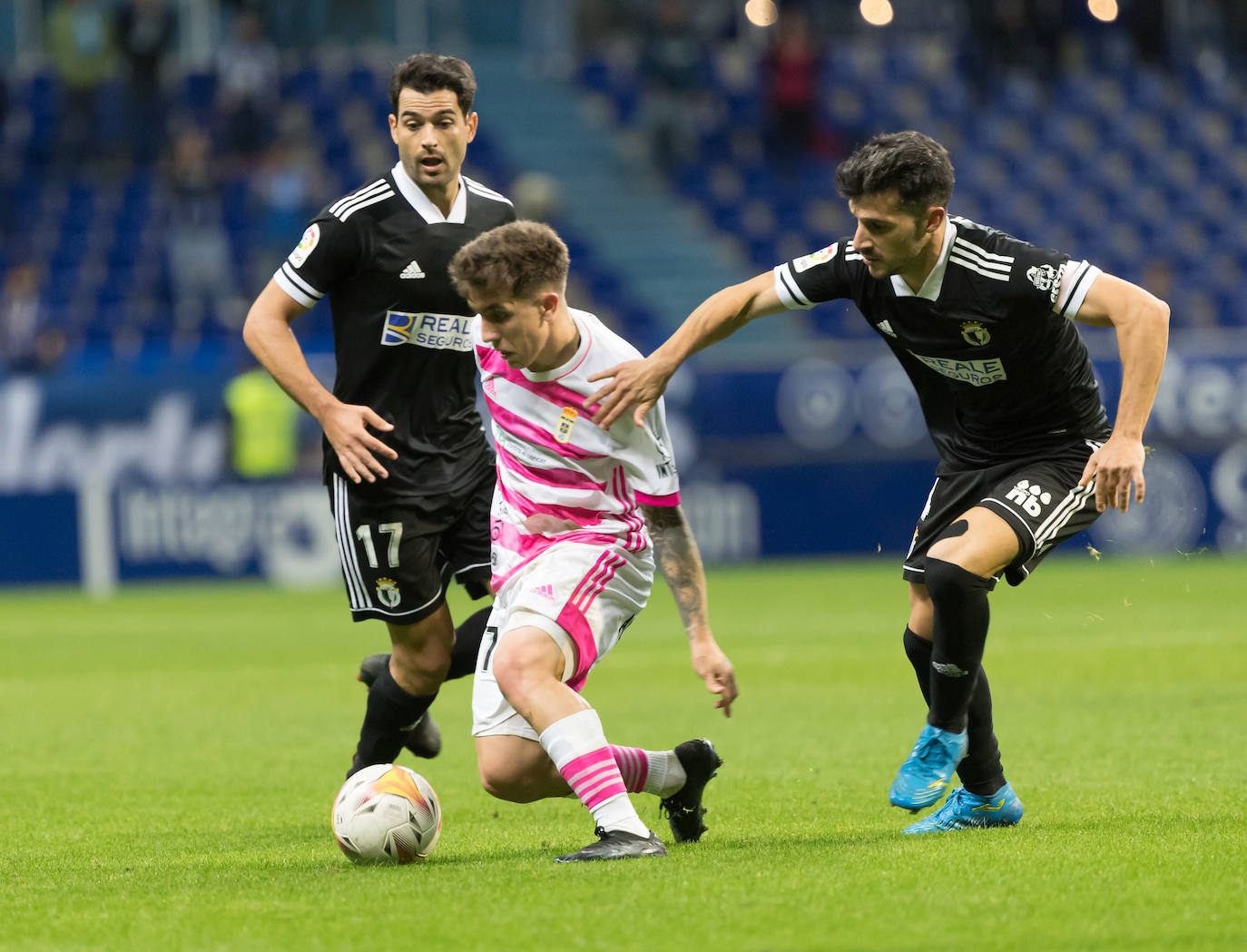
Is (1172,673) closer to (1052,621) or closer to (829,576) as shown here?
(1052,621)

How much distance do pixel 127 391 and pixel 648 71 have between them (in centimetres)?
837

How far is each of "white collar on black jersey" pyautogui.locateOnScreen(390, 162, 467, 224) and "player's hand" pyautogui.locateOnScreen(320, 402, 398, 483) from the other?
0.79 metres

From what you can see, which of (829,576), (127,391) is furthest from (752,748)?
(127,391)

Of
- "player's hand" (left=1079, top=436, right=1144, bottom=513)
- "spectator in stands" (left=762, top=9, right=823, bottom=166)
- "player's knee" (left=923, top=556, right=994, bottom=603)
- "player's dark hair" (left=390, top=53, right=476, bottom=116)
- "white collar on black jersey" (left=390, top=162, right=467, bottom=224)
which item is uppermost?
"spectator in stands" (left=762, top=9, right=823, bottom=166)

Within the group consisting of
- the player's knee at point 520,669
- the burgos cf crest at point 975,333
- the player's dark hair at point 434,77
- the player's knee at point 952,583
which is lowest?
the player's knee at point 520,669

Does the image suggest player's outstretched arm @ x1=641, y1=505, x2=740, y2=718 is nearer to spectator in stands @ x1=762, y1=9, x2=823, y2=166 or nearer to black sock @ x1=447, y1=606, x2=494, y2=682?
black sock @ x1=447, y1=606, x2=494, y2=682

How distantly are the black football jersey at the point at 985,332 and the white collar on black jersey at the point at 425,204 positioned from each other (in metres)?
1.27

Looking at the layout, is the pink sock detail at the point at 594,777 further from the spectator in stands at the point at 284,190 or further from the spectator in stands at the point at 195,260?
the spectator in stands at the point at 284,190

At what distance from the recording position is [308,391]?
5.84 metres

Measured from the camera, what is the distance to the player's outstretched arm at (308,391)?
5.79 m

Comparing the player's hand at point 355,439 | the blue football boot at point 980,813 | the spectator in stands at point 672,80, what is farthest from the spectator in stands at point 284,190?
the blue football boot at point 980,813

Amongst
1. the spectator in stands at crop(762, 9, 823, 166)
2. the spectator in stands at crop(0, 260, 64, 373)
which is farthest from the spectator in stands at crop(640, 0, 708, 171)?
the spectator in stands at crop(0, 260, 64, 373)

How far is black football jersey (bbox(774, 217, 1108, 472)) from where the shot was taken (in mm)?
5406

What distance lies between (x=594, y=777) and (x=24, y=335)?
1579 cm
